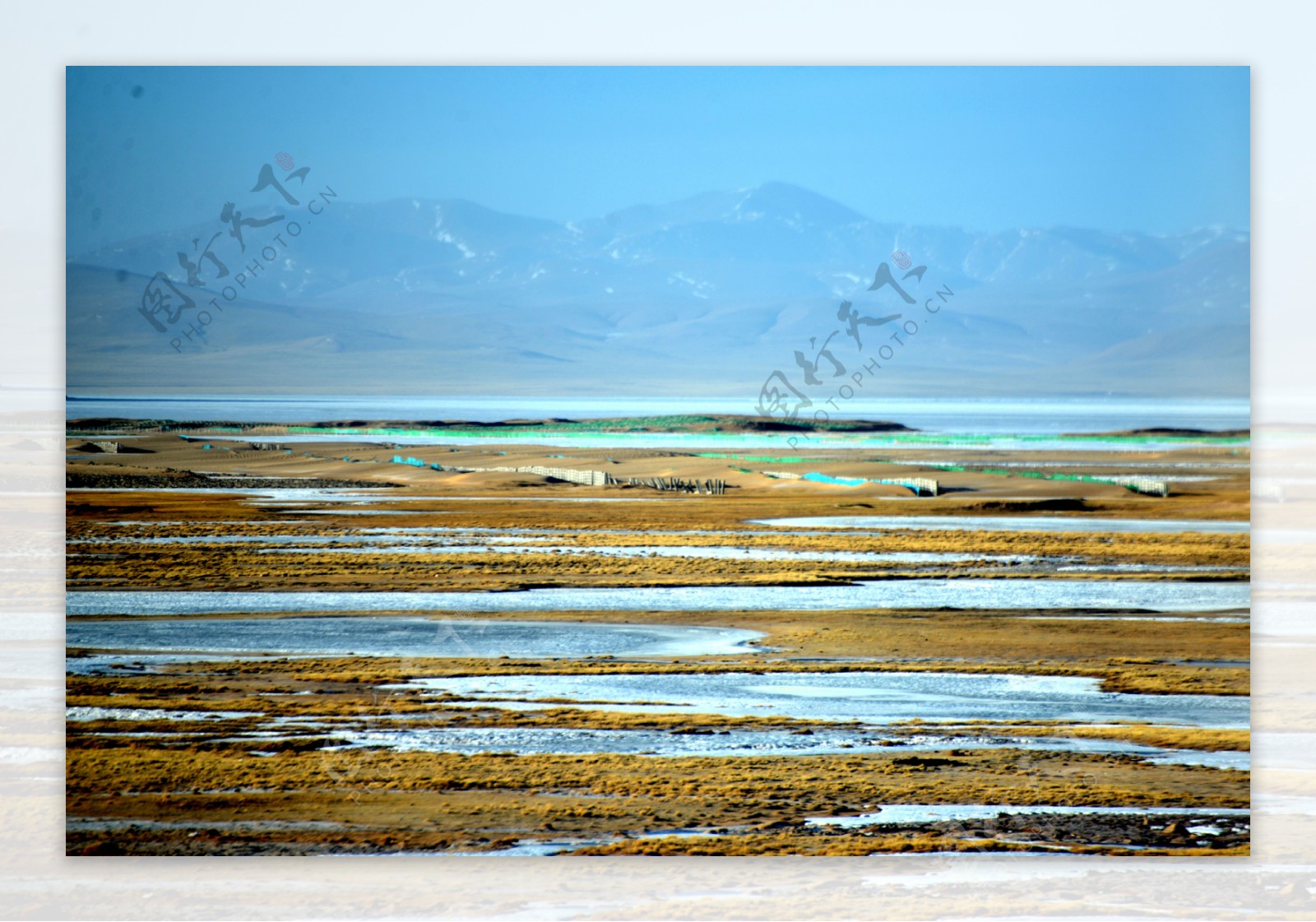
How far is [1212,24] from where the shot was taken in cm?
458

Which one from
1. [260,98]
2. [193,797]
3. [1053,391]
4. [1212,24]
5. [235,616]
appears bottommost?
[193,797]

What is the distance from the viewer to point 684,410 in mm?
4680

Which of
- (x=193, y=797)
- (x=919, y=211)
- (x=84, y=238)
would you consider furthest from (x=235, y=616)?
(x=919, y=211)

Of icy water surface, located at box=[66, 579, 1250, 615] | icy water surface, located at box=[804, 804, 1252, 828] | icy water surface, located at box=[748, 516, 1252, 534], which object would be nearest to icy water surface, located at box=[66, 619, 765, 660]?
icy water surface, located at box=[66, 579, 1250, 615]

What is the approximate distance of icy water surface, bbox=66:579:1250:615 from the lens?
457cm

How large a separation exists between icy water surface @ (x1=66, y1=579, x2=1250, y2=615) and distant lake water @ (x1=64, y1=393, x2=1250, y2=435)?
2.00 feet

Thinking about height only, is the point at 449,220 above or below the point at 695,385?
above

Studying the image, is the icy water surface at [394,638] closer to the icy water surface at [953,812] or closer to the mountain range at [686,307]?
the icy water surface at [953,812]

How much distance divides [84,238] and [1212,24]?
Answer: 4.35m

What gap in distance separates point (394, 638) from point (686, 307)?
173 centimetres

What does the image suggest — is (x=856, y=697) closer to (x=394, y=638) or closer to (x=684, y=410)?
(x=684, y=410)

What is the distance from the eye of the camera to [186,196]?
450 centimetres

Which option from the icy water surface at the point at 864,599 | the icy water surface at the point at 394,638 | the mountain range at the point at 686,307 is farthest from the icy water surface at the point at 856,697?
the mountain range at the point at 686,307

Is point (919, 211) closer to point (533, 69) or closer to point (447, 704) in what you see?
point (533, 69)
